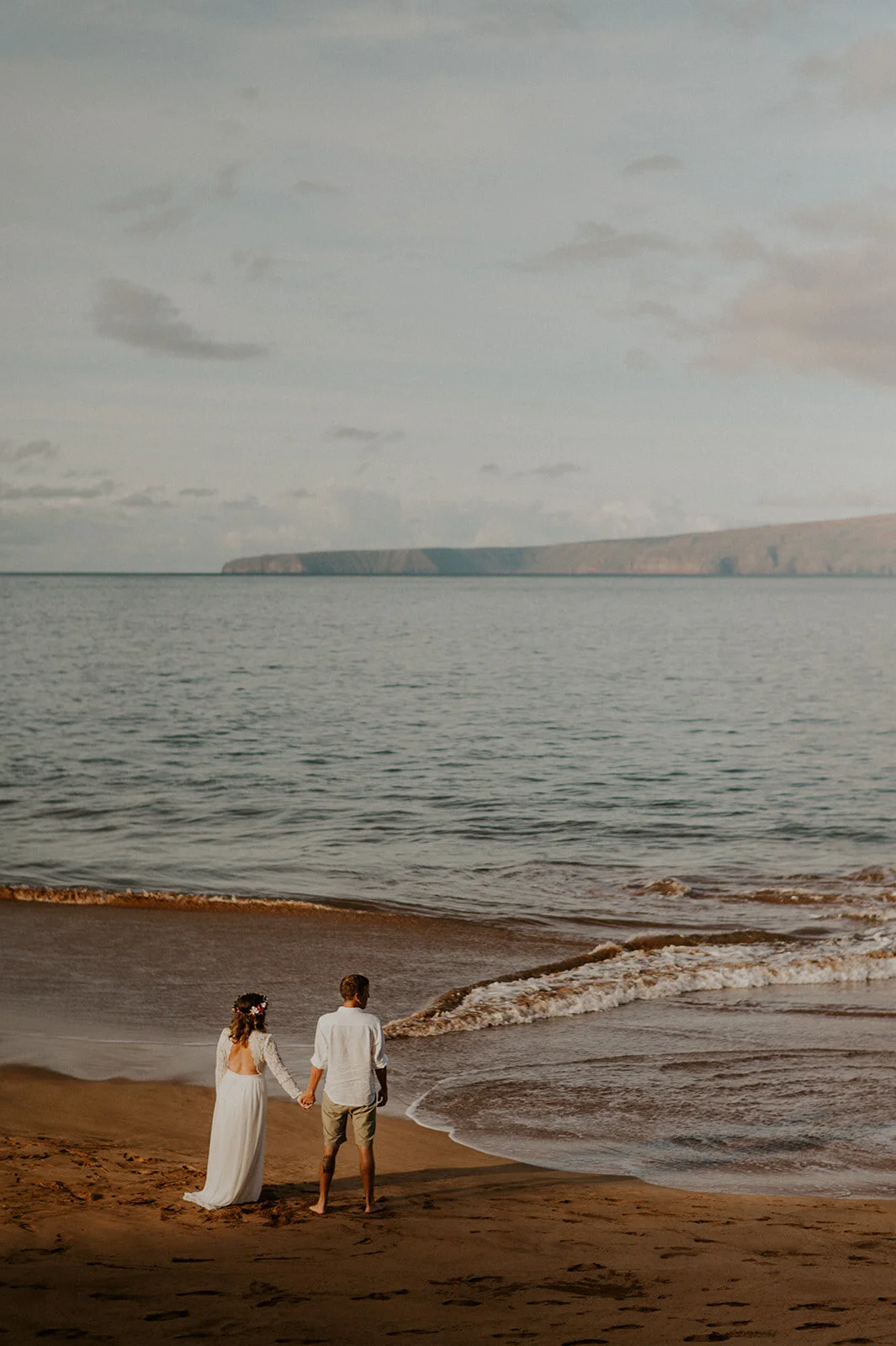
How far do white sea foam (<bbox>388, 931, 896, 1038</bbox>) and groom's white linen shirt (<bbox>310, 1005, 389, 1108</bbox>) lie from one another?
14.7 ft

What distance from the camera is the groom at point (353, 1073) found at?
25.3 feet

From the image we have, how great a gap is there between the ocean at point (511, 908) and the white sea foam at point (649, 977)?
0.05 meters

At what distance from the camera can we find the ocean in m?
10.5

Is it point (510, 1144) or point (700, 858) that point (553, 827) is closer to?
point (700, 858)

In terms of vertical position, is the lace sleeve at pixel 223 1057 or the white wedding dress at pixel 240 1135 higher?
the lace sleeve at pixel 223 1057

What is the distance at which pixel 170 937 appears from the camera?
53.0 feet

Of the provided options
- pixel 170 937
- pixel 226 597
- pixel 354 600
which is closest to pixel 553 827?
pixel 170 937

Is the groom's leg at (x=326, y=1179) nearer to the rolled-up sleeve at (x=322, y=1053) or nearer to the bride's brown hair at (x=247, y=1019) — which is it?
the rolled-up sleeve at (x=322, y=1053)

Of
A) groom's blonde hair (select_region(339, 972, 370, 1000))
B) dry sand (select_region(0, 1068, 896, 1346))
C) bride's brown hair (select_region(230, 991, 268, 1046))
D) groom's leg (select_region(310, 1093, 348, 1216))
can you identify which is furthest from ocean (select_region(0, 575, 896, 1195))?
bride's brown hair (select_region(230, 991, 268, 1046))

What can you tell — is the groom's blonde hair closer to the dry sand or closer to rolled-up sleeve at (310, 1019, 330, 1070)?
rolled-up sleeve at (310, 1019, 330, 1070)

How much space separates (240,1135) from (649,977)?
24.6 ft

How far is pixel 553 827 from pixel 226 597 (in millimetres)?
179726

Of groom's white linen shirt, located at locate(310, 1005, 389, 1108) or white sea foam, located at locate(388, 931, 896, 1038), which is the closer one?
groom's white linen shirt, located at locate(310, 1005, 389, 1108)

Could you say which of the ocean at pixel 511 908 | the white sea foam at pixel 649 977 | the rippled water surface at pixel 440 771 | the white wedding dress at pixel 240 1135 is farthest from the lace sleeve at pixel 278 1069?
the rippled water surface at pixel 440 771
